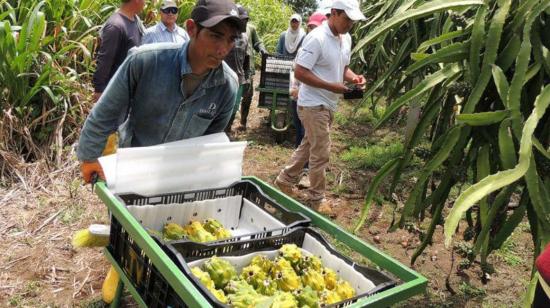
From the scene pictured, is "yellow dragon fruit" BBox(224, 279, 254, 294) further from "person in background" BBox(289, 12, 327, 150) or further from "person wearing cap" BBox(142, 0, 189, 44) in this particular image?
"person in background" BBox(289, 12, 327, 150)

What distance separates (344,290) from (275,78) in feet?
15.2

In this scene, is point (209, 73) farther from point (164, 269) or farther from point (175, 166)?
point (164, 269)

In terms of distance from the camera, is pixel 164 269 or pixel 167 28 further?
pixel 167 28

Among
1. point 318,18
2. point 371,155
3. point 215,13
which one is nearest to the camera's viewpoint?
point 215,13

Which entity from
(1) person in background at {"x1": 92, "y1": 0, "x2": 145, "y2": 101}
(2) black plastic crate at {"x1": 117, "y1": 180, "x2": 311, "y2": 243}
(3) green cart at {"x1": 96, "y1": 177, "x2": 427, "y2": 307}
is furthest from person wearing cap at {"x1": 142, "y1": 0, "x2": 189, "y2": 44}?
(3) green cart at {"x1": 96, "y1": 177, "x2": 427, "y2": 307}

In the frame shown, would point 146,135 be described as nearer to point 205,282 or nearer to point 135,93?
point 135,93

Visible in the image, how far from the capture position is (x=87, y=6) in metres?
4.91

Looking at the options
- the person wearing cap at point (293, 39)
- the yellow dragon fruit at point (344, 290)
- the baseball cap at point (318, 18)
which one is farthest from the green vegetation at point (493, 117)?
the person wearing cap at point (293, 39)

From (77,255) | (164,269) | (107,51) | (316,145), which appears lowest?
(77,255)

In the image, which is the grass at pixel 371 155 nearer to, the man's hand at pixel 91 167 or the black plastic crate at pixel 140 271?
the man's hand at pixel 91 167

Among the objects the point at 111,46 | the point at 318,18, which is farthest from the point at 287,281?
the point at 318,18

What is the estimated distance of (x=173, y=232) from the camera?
196 centimetres

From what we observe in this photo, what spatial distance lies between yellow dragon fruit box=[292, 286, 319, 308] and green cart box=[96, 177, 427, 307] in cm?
15

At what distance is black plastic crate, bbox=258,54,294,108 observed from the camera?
5.95 meters
